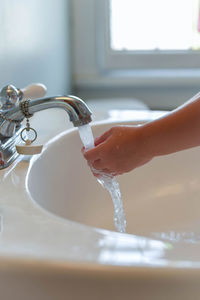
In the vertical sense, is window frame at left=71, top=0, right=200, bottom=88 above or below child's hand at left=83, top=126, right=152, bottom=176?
below

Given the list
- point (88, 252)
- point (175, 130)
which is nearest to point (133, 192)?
point (175, 130)

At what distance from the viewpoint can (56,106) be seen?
56cm

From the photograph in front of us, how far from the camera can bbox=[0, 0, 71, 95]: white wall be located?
0.88m

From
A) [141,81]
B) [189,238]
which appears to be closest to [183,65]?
[141,81]

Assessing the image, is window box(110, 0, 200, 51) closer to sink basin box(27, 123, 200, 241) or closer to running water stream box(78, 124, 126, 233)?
sink basin box(27, 123, 200, 241)

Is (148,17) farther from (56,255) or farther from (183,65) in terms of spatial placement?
(56,255)

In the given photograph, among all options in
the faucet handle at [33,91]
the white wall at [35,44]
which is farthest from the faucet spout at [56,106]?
the white wall at [35,44]

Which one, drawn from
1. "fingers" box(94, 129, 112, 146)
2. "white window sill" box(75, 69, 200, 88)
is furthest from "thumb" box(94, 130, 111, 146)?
"white window sill" box(75, 69, 200, 88)

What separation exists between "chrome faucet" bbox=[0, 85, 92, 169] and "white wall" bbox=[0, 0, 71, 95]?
0.26 meters

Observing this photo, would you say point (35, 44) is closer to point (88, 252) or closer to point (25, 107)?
point (25, 107)

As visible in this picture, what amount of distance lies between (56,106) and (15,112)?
0.19 feet

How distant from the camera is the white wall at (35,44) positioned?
2.89ft

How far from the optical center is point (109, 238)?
1.32 ft

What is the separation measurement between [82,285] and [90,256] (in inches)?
1.0
